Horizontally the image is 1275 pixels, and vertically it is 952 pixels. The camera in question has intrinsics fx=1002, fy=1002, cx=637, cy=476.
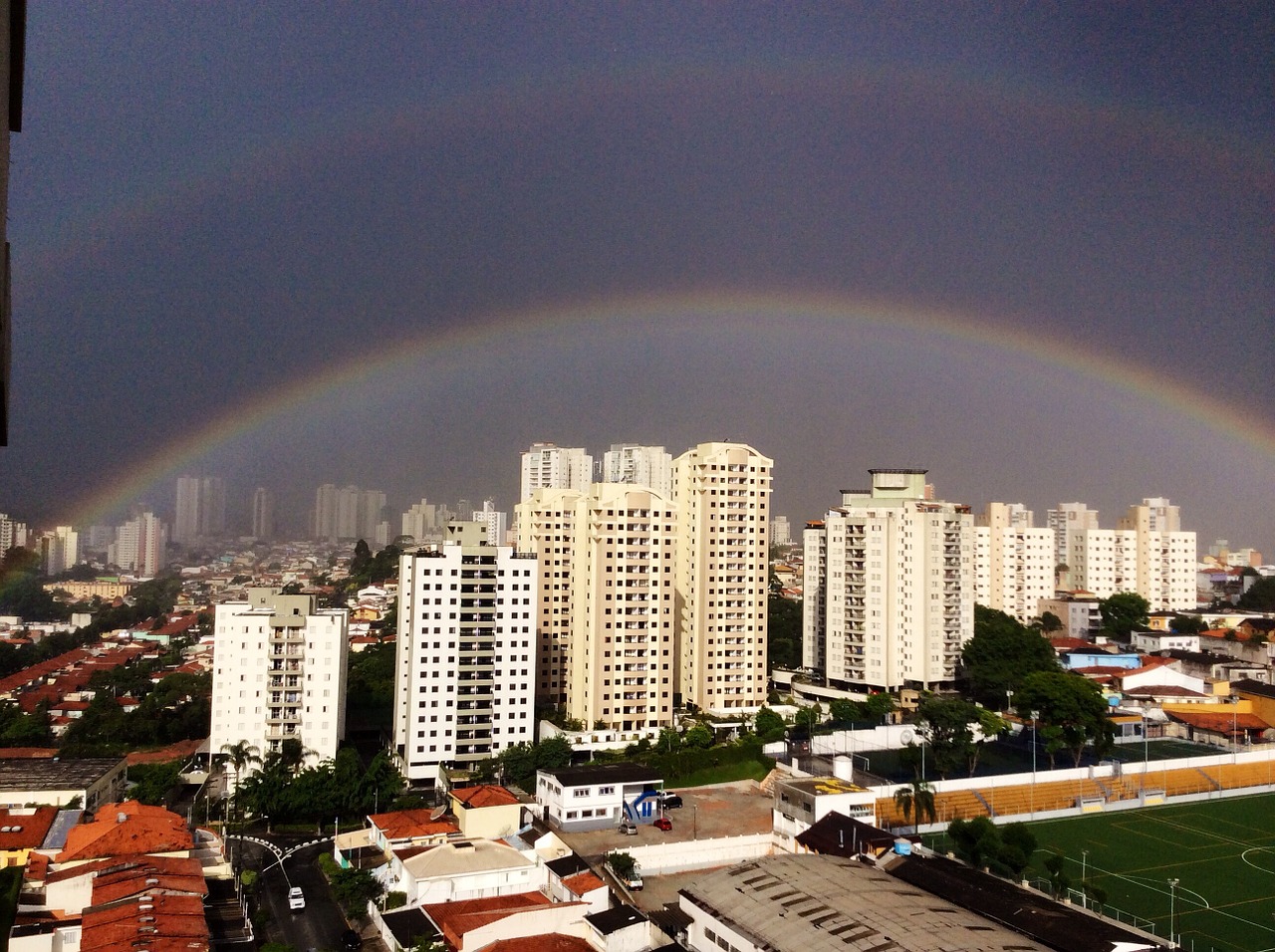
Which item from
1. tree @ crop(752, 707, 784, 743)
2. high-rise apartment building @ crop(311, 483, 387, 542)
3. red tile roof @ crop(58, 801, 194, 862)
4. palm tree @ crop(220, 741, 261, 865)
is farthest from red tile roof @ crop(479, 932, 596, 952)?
high-rise apartment building @ crop(311, 483, 387, 542)

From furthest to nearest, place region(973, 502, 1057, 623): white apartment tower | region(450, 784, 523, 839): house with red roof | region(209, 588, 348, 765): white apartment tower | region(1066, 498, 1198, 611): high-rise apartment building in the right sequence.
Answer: region(1066, 498, 1198, 611): high-rise apartment building → region(973, 502, 1057, 623): white apartment tower → region(209, 588, 348, 765): white apartment tower → region(450, 784, 523, 839): house with red roof

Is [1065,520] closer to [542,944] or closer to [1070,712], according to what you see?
[1070,712]

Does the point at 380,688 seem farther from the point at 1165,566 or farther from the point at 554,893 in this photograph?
the point at 1165,566

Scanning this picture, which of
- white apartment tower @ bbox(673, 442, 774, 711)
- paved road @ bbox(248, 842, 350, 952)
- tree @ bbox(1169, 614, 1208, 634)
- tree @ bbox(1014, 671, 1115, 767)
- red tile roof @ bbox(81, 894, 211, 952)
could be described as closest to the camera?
red tile roof @ bbox(81, 894, 211, 952)

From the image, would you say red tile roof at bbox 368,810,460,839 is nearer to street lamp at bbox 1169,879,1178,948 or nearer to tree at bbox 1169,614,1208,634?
street lamp at bbox 1169,879,1178,948

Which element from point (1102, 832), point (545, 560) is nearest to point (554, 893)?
point (1102, 832)

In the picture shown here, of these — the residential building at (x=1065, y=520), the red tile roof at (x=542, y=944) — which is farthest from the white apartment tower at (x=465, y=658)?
the residential building at (x=1065, y=520)

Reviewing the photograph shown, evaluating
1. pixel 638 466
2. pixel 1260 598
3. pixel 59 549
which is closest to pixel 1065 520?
pixel 1260 598
